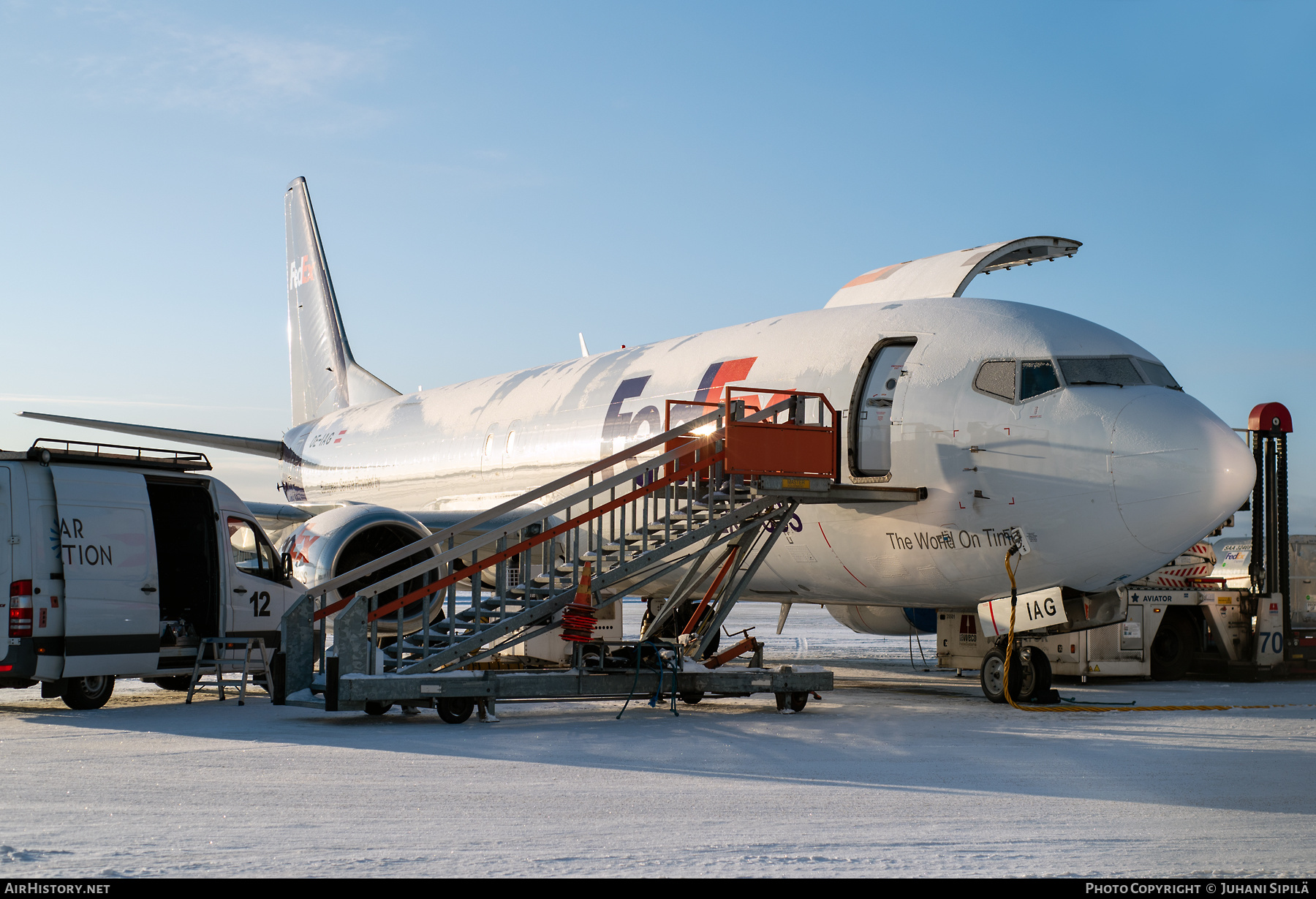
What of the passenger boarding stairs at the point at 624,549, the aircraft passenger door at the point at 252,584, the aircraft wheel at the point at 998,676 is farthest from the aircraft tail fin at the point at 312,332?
the aircraft wheel at the point at 998,676

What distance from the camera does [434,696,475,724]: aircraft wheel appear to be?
950cm

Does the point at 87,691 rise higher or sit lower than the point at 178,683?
higher

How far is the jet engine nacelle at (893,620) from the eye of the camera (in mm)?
14094

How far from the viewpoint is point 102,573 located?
10344mm

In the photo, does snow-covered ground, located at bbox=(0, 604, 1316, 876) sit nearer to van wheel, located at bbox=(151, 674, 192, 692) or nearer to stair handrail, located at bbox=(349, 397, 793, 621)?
stair handrail, located at bbox=(349, 397, 793, 621)

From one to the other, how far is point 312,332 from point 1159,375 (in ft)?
58.1

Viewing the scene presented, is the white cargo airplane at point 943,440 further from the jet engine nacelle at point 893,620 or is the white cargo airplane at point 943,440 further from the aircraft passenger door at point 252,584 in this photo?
the aircraft passenger door at point 252,584

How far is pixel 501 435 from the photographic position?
50.5 feet

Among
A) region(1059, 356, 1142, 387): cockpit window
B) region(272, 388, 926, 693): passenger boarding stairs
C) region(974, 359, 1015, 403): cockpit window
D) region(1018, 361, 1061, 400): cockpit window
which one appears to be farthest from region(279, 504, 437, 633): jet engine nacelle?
region(1059, 356, 1142, 387): cockpit window

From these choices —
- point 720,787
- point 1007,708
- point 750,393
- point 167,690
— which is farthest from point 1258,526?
point 167,690

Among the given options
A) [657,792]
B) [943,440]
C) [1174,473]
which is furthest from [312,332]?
[657,792]

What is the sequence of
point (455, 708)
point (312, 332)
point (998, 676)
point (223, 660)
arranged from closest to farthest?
point (455, 708)
point (998, 676)
point (223, 660)
point (312, 332)

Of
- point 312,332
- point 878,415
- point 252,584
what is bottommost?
point 252,584

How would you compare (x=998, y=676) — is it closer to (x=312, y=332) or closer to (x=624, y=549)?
(x=624, y=549)
